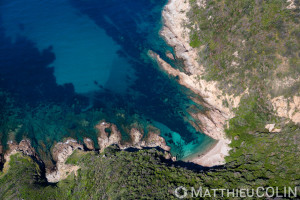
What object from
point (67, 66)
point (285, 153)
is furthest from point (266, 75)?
point (67, 66)

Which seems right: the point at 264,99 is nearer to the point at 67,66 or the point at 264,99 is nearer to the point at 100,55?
the point at 100,55

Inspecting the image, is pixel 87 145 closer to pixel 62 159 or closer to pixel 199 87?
pixel 62 159

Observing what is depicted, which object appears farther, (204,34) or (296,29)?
(204,34)

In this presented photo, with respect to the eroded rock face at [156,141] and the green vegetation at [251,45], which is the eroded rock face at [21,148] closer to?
the eroded rock face at [156,141]

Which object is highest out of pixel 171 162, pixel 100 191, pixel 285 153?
pixel 285 153

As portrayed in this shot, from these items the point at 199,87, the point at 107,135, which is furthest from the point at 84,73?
the point at 199,87

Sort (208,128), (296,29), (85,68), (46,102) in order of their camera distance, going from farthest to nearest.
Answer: (85,68)
(46,102)
(208,128)
(296,29)

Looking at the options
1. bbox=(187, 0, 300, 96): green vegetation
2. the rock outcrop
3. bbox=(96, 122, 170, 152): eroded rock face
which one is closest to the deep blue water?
bbox=(96, 122, 170, 152): eroded rock face
